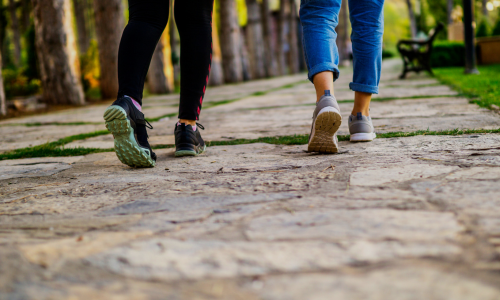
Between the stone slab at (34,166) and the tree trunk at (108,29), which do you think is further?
the tree trunk at (108,29)

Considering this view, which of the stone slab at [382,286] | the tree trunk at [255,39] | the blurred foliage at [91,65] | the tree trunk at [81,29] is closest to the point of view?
the stone slab at [382,286]

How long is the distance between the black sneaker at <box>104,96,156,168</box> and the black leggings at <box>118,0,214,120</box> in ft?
0.32

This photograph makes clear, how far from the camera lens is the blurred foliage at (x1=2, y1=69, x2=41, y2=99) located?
930cm

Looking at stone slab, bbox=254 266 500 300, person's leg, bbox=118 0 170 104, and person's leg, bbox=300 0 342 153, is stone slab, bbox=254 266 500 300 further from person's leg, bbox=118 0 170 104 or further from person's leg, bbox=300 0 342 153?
person's leg, bbox=118 0 170 104

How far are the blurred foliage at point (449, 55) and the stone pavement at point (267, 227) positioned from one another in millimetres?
10214

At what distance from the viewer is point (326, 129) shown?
1906 mm

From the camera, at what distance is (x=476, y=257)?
0.78 meters

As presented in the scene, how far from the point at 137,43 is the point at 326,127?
902mm

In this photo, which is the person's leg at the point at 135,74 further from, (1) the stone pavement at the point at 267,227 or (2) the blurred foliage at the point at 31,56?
(2) the blurred foliage at the point at 31,56

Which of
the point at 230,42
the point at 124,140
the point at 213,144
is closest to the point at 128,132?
the point at 124,140

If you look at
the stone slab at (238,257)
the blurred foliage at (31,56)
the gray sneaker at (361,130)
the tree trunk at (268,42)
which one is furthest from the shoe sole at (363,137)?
the tree trunk at (268,42)

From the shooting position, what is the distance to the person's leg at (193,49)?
6.86ft

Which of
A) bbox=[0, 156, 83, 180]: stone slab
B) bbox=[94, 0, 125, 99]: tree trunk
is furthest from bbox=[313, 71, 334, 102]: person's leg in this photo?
bbox=[94, 0, 125, 99]: tree trunk

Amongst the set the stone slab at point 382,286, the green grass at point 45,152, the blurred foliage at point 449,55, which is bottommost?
the stone slab at point 382,286
